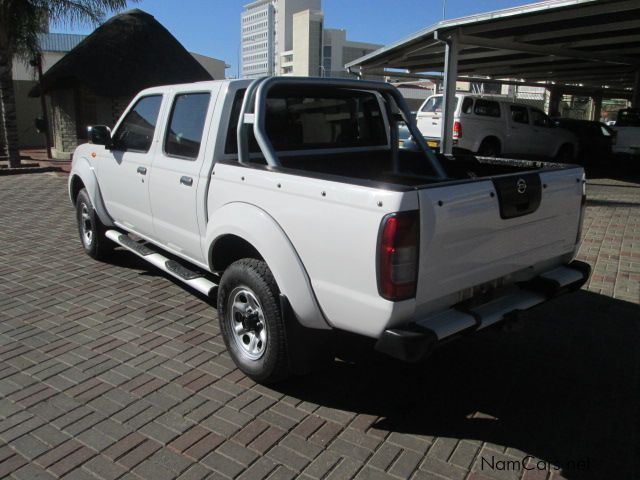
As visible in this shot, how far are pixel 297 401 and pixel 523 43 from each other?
13570 mm

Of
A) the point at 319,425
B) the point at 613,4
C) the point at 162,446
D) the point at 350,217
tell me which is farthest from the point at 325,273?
the point at 613,4

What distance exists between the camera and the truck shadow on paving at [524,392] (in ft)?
9.54

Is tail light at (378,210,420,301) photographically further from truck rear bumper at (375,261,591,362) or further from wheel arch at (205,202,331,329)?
wheel arch at (205,202,331,329)

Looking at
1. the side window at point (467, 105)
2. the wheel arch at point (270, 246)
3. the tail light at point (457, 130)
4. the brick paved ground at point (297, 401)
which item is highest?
the side window at point (467, 105)

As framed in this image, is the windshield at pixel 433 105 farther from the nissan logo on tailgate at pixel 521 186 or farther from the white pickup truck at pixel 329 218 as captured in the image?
the nissan logo on tailgate at pixel 521 186

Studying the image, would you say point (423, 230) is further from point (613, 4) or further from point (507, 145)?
point (507, 145)

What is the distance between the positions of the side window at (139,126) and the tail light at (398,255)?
2962 millimetres

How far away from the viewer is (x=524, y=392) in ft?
11.3

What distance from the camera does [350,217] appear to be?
2.67m

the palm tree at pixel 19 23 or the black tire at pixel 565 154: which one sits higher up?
the palm tree at pixel 19 23

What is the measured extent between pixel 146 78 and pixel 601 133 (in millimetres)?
15695

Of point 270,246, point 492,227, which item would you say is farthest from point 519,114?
point 270,246

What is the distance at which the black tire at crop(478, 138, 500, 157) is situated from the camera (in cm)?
1482

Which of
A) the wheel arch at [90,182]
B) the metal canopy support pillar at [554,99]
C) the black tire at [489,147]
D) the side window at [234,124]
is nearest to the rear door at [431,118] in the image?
the black tire at [489,147]
